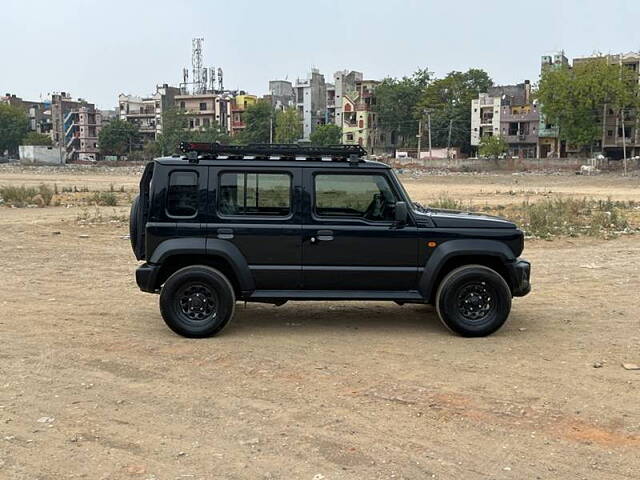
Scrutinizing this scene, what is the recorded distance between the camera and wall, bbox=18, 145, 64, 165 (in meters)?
114

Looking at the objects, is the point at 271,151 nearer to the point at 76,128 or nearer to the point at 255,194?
the point at 255,194

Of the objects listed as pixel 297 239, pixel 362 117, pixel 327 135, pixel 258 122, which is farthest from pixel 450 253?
pixel 362 117

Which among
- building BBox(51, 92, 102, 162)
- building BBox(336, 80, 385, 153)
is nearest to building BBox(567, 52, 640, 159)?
building BBox(336, 80, 385, 153)

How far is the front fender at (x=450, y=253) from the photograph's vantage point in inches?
293

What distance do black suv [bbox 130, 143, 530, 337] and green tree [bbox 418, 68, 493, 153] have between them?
87158 mm

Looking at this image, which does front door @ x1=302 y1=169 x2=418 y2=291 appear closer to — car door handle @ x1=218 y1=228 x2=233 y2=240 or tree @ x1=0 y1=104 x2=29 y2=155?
car door handle @ x1=218 y1=228 x2=233 y2=240

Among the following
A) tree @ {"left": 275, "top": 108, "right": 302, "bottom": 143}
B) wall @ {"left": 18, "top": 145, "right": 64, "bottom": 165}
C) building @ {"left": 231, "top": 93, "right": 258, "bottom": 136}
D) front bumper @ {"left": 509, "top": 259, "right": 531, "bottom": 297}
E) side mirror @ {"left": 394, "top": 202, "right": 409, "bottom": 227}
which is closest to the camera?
side mirror @ {"left": 394, "top": 202, "right": 409, "bottom": 227}

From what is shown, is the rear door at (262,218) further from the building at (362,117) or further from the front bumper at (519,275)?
the building at (362,117)

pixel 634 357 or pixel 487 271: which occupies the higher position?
pixel 487 271

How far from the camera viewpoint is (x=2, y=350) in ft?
23.0

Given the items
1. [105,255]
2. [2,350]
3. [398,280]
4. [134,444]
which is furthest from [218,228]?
[105,255]

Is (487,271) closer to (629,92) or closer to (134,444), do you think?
(134,444)

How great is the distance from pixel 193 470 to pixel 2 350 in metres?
3.64

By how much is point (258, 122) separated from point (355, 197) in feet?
314
